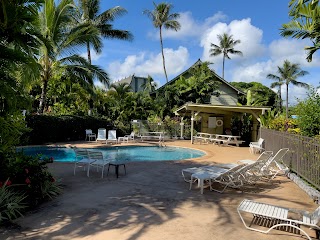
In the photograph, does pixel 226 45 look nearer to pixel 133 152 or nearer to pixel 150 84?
pixel 150 84

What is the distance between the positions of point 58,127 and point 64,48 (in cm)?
539

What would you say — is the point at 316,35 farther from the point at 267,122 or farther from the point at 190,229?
the point at 267,122

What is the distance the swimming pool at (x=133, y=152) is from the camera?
1531 centimetres

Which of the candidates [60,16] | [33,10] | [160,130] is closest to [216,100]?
[160,130]

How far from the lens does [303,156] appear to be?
7.95 metres

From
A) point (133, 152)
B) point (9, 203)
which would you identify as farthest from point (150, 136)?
point (9, 203)

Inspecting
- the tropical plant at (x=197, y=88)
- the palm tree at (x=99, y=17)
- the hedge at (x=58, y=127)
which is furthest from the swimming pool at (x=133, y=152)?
the palm tree at (x=99, y=17)

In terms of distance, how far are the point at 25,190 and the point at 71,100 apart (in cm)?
1967

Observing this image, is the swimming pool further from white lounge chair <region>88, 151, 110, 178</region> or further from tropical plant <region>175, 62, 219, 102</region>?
tropical plant <region>175, 62, 219, 102</region>

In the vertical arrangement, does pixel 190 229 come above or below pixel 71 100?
below

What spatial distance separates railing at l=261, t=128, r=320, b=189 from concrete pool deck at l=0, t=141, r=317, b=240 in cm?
49

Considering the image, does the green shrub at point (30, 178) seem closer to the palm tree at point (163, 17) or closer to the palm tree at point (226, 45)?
the palm tree at point (163, 17)

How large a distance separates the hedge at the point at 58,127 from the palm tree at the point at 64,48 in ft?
4.67

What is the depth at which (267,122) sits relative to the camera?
57.3 ft
